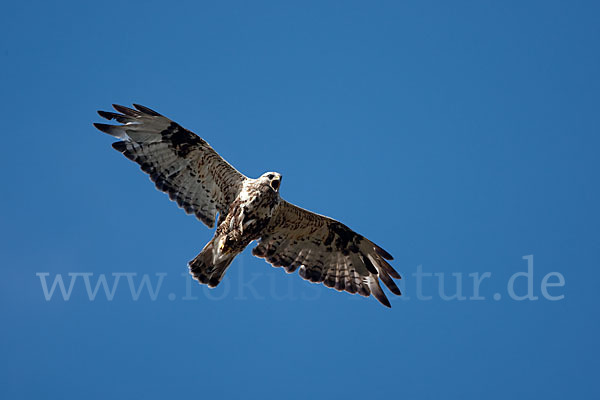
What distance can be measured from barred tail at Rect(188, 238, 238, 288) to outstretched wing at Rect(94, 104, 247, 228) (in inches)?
21.6

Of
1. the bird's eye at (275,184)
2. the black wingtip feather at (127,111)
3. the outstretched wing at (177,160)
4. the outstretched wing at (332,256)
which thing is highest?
the black wingtip feather at (127,111)

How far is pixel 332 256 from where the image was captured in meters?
13.8

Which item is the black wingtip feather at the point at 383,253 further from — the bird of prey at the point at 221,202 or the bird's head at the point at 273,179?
the bird's head at the point at 273,179

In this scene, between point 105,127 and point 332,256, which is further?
point 332,256

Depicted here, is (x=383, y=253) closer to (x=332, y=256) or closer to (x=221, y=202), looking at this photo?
(x=332, y=256)

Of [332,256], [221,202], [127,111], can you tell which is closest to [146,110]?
[127,111]

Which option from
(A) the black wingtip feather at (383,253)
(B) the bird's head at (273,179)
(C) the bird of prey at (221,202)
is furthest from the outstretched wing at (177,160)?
(A) the black wingtip feather at (383,253)

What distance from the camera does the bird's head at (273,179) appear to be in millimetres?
12492

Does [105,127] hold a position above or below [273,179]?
above

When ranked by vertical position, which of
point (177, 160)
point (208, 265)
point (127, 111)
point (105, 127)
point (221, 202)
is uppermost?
point (127, 111)

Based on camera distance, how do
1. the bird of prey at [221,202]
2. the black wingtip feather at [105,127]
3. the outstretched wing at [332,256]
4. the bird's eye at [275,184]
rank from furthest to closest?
the outstretched wing at [332,256] → the black wingtip feather at [105,127] → the bird of prey at [221,202] → the bird's eye at [275,184]

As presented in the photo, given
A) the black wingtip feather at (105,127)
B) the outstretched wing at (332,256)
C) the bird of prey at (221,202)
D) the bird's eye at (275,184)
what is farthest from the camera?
the outstretched wing at (332,256)

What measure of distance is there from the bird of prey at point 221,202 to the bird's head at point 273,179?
15 mm

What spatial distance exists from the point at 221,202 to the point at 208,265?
105 centimetres
